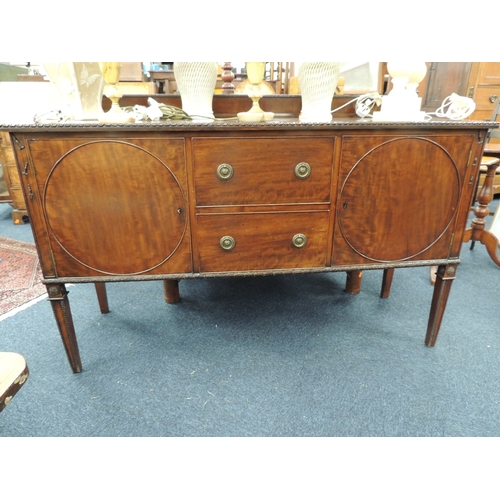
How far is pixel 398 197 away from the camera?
1.05 metres

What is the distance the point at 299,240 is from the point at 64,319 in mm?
776

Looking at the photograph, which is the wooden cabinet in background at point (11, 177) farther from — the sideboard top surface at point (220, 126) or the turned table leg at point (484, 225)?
the turned table leg at point (484, 225)

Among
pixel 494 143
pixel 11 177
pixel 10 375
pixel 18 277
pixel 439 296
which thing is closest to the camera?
pixel 10 375

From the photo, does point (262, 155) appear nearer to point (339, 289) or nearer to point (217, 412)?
point (217, 412)

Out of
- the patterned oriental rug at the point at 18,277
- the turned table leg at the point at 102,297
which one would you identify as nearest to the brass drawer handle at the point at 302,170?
the turned table leg at the point at 102,297

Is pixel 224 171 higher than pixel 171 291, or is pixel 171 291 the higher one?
pixel 224 171

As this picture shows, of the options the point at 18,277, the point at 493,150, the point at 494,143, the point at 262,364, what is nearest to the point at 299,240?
the point at 262,364

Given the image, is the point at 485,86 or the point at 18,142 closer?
the point at 18,142

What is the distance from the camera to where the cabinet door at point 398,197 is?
3.27ft

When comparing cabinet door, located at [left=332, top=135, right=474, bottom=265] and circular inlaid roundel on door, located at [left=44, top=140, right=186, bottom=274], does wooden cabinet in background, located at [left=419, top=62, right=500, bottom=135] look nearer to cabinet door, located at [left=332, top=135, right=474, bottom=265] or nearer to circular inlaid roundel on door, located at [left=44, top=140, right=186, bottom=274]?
cabinet door, located at [left=332, top=135, right=474, bottom=265]

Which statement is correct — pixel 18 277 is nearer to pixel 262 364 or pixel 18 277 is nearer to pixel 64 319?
pixel 64 319

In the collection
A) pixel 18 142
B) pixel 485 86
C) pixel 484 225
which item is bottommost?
pixel 484 225

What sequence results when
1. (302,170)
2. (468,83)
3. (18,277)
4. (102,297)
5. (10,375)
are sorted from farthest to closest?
1. (468,83)
2. (18,277)
3. (102,297)
4. (302,170)
5. (10,375)
